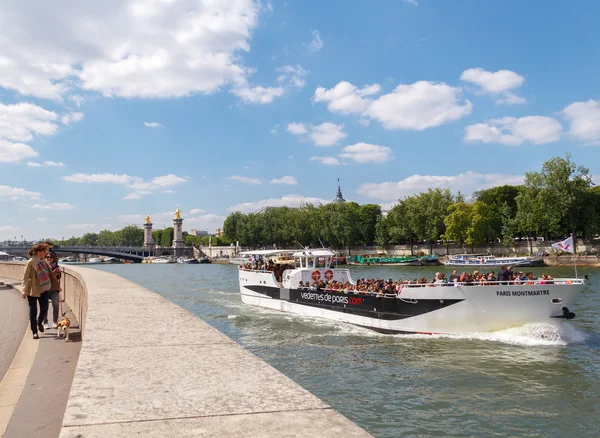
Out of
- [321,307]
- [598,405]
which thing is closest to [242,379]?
[598,405]

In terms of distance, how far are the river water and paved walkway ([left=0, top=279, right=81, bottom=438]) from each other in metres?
6.79

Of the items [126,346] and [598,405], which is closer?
[126,346]

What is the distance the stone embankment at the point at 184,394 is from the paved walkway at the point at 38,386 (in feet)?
2.67

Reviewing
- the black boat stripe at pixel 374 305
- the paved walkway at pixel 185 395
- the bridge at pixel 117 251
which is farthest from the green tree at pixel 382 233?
the paved walkway at pixel 185 395

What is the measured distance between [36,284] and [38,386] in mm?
4504

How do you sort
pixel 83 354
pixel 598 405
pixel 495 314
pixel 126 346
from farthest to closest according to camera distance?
1. pixel 495 314
2. pixel 598 405
3. pixel 126 346
4. pixel 83 354

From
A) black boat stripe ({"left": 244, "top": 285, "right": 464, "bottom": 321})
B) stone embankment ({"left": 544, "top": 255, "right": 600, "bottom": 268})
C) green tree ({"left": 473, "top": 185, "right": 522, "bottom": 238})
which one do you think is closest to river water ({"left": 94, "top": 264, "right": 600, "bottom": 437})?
black boat stripe ({"left": 244, "top": 285, "right": 464, "bottom": 321})

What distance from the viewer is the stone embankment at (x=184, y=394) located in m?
3.79

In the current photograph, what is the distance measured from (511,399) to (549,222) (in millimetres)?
82172

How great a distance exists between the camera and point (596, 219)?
83.2m

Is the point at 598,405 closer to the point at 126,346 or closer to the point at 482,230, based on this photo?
the point at 126,346

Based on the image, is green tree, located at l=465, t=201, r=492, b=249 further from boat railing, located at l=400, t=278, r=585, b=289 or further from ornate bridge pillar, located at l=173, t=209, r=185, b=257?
ornate bridge pillar, located at l=173, t=209, r=185, b=257

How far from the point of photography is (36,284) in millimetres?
11109

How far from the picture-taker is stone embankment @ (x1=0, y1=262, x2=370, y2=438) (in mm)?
3793
